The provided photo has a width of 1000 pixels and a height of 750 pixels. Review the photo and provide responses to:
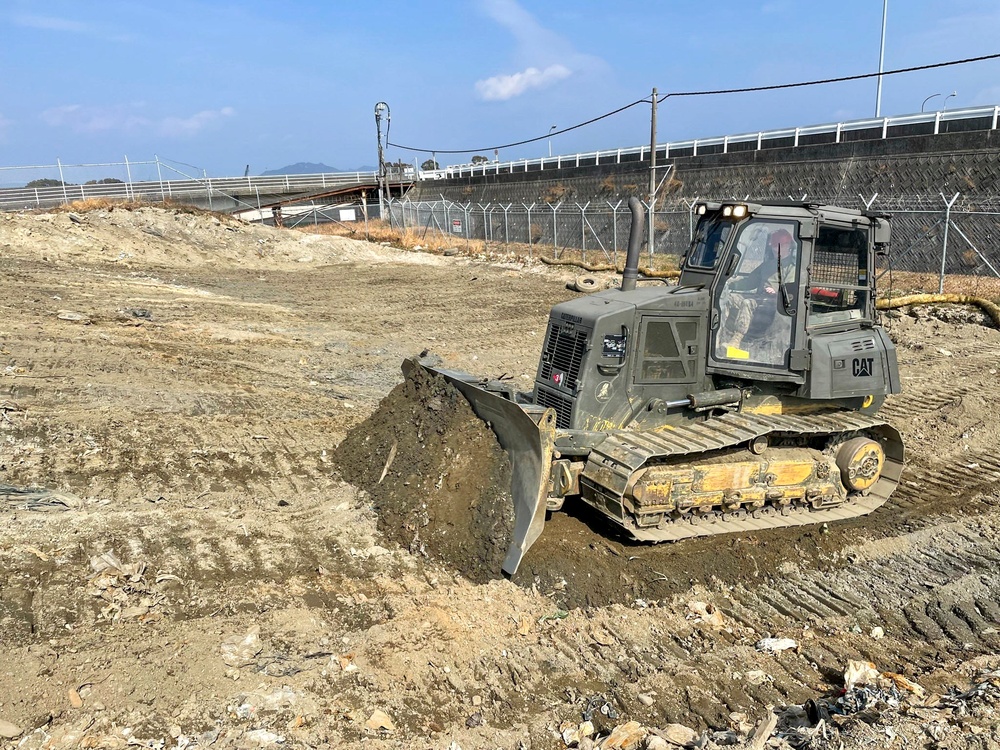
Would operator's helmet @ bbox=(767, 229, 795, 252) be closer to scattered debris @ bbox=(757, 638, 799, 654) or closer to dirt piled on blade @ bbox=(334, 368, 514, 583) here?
dirt piled on blade @ bbox=(334, 368, 514, 583)

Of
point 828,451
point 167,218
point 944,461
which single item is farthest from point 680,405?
point 167,218

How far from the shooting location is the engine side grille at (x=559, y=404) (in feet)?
21.2

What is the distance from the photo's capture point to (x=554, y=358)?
22.2 feet

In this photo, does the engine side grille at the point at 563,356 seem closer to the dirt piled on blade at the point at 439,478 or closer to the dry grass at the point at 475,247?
the dirt piled on blade at the point at 439,478

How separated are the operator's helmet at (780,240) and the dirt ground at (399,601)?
268 centimetres

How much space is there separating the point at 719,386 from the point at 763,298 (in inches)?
36.4

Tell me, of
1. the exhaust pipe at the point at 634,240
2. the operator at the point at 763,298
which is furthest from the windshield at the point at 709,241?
the exhaust pipe at the point at 634,240

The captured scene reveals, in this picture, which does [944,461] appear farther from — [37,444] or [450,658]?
[37,444]

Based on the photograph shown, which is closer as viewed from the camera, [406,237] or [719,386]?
[719,386]

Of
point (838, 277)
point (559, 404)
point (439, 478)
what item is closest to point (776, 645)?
point (559, 404)

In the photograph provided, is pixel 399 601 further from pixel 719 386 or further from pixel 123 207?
pixel 123 207

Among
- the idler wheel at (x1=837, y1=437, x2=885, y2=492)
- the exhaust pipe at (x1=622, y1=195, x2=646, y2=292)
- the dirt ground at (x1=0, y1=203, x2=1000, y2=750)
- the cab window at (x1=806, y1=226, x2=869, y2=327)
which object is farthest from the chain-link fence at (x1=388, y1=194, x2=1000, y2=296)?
the dirt ground at (x1=0, y1=203, x2=1000, y2=750)

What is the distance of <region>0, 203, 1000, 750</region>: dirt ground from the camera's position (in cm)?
418

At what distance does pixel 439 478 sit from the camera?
657 cm
